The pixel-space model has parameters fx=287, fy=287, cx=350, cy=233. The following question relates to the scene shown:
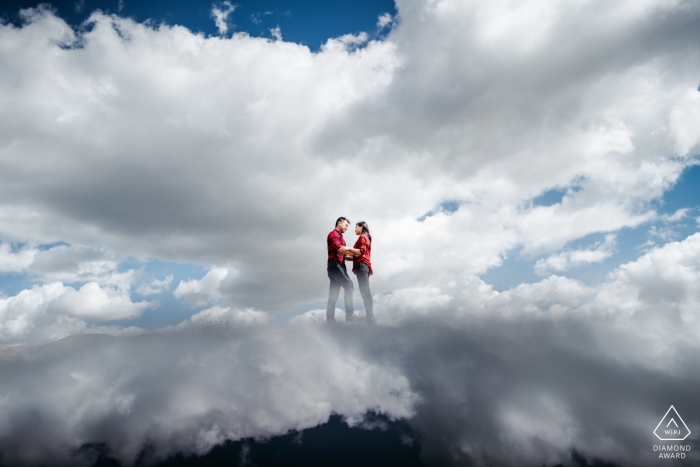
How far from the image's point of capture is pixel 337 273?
896 cm

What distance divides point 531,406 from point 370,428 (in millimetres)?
2645

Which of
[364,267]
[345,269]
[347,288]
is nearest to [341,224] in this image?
[345,269]

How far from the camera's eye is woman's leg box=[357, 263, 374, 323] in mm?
8977

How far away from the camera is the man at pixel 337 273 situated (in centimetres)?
896

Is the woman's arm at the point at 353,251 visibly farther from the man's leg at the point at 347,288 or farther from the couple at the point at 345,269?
the man's leg at the point at 347,288

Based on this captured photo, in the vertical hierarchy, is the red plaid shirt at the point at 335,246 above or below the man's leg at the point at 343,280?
above

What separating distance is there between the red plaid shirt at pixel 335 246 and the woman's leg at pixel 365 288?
26.1 inches

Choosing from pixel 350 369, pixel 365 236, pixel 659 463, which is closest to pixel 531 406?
pixel 659 463

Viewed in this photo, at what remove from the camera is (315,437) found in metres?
4.11

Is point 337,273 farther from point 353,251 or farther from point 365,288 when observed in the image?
point 365,288

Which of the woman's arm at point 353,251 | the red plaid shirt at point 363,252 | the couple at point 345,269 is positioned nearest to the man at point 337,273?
the couple at point 345,269

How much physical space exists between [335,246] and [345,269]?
2.71ft

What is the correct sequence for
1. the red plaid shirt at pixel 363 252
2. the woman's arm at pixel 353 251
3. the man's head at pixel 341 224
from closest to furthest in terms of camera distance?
the woman's arm at pixel 353 251 < the red plaid shirt at pixel 363 252 < the man's head at pixel 341 224

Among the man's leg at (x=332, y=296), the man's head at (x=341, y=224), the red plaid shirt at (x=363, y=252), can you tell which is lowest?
the man's leg at (x=332, y=296)
